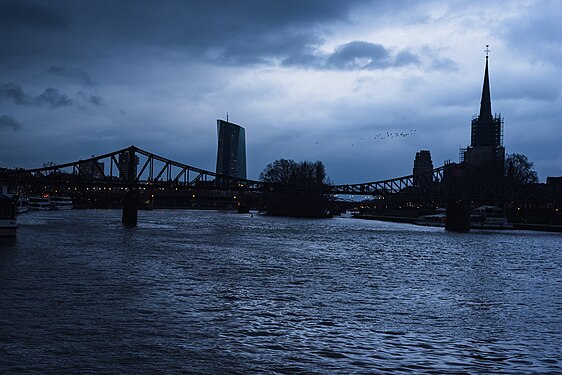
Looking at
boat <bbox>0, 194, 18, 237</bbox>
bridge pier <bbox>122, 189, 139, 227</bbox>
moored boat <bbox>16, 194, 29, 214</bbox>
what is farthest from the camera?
moored boat <bbox>16, 194, 29, 214</bbox>

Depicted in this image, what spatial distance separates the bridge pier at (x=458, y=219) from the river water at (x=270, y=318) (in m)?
85.8

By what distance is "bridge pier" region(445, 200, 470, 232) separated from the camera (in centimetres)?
12669

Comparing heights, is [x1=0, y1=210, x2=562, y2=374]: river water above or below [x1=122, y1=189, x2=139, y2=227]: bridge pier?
below

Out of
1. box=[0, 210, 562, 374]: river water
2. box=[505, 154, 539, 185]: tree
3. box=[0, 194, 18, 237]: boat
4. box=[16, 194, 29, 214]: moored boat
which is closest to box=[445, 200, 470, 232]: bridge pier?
box=[505, 154, 539, 185]: tree

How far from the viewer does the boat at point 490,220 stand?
5162 inches

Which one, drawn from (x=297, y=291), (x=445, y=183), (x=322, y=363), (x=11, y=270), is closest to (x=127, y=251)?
(x=11, y=270)

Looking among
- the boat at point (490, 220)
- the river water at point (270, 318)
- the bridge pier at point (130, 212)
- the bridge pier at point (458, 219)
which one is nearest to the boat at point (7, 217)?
the river water at point (270, 318)

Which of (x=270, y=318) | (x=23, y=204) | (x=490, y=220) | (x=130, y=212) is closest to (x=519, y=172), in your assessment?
(x=490, y=220)

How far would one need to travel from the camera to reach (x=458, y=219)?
127750 millimetres

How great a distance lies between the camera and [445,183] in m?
160

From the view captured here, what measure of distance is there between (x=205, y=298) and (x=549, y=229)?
364 feet

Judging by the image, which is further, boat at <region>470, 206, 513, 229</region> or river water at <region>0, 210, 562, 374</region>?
boat at <region>470, 206, 513, 229</region>

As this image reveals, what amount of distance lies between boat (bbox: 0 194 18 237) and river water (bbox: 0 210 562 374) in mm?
19281

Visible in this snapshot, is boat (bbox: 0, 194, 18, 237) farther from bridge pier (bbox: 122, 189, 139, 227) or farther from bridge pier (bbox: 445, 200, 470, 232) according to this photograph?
bridge pier (bbox: 445, 200, 470, 232)
